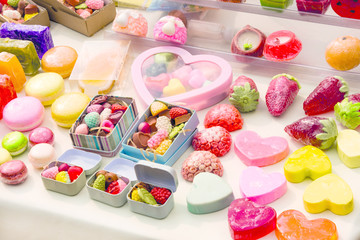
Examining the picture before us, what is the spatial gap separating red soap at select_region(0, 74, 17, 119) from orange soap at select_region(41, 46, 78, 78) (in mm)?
238

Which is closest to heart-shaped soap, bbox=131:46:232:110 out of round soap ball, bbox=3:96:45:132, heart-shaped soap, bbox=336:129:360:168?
round soap ball, bbox=3:96:45:132

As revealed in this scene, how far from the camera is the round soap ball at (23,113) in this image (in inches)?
75.5

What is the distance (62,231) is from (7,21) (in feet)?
4.15

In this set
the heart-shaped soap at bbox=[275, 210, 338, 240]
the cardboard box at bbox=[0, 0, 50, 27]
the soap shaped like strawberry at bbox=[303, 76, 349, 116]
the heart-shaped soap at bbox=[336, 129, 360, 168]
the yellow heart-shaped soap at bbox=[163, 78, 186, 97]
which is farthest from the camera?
the cardboard box at bbox=[0, 0, 50, 27]

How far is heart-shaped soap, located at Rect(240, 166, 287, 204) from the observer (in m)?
1.56

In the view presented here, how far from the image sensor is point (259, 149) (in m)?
1.74

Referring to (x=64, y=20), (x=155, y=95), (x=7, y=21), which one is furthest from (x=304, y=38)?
(x=7, y=21)

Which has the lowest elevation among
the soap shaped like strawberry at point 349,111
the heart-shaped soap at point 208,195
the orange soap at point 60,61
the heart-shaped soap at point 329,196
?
the heart-shaped soap at point 208,195

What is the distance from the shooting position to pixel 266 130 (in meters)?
1.87

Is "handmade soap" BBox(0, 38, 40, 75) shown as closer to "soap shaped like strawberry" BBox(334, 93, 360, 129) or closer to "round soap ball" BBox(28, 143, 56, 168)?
"round soap ball" BBox(28, 143, 56, 168)

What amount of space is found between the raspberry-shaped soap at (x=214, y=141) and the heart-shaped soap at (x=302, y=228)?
38 centimetres

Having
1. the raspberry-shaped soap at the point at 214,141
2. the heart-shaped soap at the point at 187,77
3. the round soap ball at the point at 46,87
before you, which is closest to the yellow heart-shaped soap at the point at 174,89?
the heart-shaped soap at the point at 187,77

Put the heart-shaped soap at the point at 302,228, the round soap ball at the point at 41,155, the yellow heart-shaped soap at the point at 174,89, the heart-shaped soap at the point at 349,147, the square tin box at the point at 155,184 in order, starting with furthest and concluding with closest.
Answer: the yellow heart-shaped soap at the point at 174,89 < the round soap ball at the point at 41,155 < the heart-shaped soap at the point at 349,147 < the square tin box at the point at 155,184 < the heart-shaped soap at the point at 302,228

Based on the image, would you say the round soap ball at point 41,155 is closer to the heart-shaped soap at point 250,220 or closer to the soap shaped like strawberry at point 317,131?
the heart-shaped soap at point 250,220
